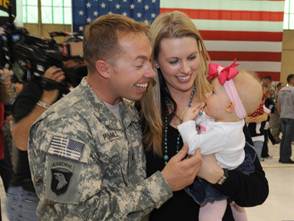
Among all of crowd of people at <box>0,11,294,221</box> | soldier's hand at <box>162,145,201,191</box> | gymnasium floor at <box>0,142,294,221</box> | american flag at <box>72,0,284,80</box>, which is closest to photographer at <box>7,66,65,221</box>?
crowd of people at <box>0,11,294,221</box>

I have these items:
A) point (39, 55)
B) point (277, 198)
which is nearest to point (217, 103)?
point (39, 55)

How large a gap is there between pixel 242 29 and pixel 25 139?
922 centimetres

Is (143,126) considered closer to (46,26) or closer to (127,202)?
(127,202)

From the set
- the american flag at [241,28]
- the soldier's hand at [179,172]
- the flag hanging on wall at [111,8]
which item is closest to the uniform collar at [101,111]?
the soldier's hand at [179,172]

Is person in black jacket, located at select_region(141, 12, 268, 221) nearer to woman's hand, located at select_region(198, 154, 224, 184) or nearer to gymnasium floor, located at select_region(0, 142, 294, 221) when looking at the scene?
woman's hand, located at select_region(198, 154, 224, 184)

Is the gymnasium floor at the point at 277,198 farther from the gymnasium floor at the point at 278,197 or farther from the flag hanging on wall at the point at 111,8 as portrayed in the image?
the flag hanging on wall at the point at 111,8

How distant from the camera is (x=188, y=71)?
1648mm

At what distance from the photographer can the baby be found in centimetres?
73

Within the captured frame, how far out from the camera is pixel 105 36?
133 cm

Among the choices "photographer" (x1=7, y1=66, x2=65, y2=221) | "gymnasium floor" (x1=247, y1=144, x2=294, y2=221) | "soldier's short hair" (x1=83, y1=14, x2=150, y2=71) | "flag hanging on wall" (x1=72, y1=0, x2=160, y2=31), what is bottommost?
"gymnasium floor" (x1=247, y1=144, x2=294, y2=221)

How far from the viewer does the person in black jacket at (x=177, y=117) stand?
1.57 meters

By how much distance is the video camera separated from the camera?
1994 mm

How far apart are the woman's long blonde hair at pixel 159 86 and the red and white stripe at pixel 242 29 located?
Result: 28.5 ft

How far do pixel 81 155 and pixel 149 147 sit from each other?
0.46 meters
